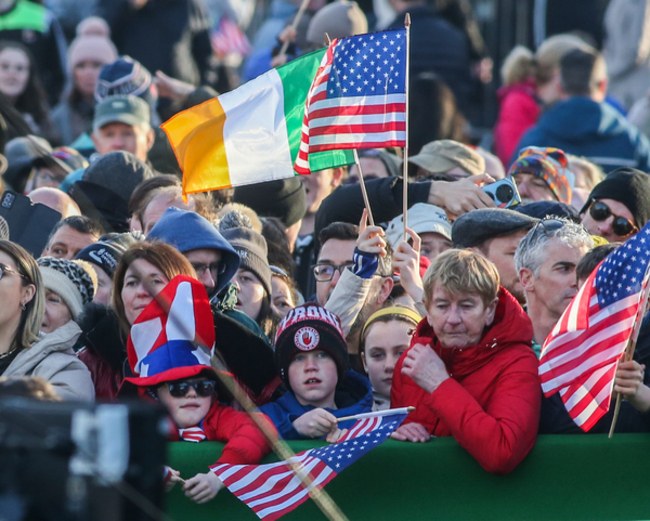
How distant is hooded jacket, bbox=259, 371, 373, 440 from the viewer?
4.68 metres

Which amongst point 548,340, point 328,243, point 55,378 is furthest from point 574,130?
point 55,378

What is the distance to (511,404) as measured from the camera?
176 inches

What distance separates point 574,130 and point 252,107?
12.6 ft

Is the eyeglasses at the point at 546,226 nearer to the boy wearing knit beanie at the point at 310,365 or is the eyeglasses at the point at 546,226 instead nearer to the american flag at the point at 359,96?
the american flag at the point at 359,96

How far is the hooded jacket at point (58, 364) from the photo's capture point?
4.66 m

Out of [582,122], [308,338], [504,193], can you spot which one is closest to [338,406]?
[308,338]

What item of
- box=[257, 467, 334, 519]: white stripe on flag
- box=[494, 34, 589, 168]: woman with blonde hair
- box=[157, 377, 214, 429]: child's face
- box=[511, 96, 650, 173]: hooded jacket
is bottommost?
box=[257, 467, 334, 519]: white stripe on flag

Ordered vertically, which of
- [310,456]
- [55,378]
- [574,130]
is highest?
[574,130]

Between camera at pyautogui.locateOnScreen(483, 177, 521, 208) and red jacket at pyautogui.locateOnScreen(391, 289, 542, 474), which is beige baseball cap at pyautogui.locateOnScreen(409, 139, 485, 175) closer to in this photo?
camera at pyautogui.locateOnScreen(483, 177, 521, 208)

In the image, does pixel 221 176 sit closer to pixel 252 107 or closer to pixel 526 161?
pixel 252 107

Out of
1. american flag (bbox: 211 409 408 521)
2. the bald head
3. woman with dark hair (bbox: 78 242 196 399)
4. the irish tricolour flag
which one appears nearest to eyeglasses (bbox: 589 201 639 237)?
the irish tricolour flag

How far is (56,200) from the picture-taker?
6777 mm

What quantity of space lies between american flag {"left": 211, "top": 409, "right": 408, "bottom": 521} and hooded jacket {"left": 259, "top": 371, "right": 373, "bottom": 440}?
178 mm

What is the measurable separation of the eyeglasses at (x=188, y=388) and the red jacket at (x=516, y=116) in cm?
613
